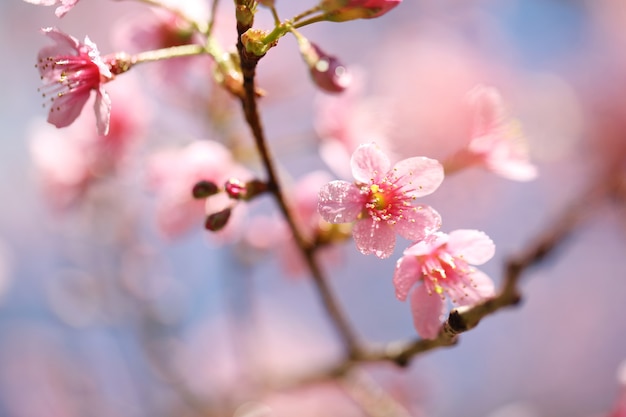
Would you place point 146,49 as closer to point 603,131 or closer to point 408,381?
point 408,381

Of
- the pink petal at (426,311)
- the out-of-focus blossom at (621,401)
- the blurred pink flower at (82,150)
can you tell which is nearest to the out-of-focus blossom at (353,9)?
the pink petal at (426,311)

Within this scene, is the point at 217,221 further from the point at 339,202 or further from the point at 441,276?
the point at 441,276

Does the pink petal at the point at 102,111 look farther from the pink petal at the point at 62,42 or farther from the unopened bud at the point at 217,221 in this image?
the unopened bud at the point at 217,221

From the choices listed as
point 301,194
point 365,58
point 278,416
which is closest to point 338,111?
point 301,194

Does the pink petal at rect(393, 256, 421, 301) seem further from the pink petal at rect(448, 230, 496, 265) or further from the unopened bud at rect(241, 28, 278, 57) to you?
the unopened bud at rect(241, 28, 278, 57)

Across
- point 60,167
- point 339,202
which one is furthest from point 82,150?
point 339,202

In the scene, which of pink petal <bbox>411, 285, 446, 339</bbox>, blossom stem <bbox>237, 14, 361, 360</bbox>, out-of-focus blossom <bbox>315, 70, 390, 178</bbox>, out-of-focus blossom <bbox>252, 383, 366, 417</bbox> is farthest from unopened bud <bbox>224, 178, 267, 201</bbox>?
out-of-focus blossom <bbox>252, 383, 366, 417</bbox>
